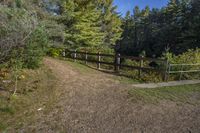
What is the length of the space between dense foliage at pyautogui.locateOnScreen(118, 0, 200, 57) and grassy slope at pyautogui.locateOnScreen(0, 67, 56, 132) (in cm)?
2136

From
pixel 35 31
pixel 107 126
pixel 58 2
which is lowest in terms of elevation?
pixel 107 126

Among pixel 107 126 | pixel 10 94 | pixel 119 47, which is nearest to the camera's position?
pixel 107 126

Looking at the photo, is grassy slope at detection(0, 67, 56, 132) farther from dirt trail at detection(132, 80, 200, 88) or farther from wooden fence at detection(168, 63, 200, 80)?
wooden fence at detection(168, 63, 200, 80)

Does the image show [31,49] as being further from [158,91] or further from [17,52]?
[158,91]

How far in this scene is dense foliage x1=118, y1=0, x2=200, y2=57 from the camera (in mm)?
42781

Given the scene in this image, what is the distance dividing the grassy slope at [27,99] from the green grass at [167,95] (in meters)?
3.10

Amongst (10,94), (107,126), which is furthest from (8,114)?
(107,126)

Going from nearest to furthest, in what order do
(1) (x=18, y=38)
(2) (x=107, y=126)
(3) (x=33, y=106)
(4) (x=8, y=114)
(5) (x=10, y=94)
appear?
(2) (x=107, y=126) < (4) (x=8, y=114) < (3) (x=33, y=106) < (5) (x=10, y=94) < (1) (x=18, y=38)

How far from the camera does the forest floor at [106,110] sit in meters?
7.98

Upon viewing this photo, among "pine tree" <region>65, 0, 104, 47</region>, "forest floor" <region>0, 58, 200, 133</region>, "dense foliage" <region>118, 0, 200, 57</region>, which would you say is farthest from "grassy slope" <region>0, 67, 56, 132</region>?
"dense foliage" <region>118, 0, 200, 57</region>

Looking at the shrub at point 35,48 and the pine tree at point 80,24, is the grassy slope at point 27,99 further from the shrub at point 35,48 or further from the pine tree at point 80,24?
the pine tree at point 80,24

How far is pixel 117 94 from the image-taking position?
37.0 ft

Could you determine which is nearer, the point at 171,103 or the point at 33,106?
the point at 33,106

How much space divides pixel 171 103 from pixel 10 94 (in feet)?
18.4
